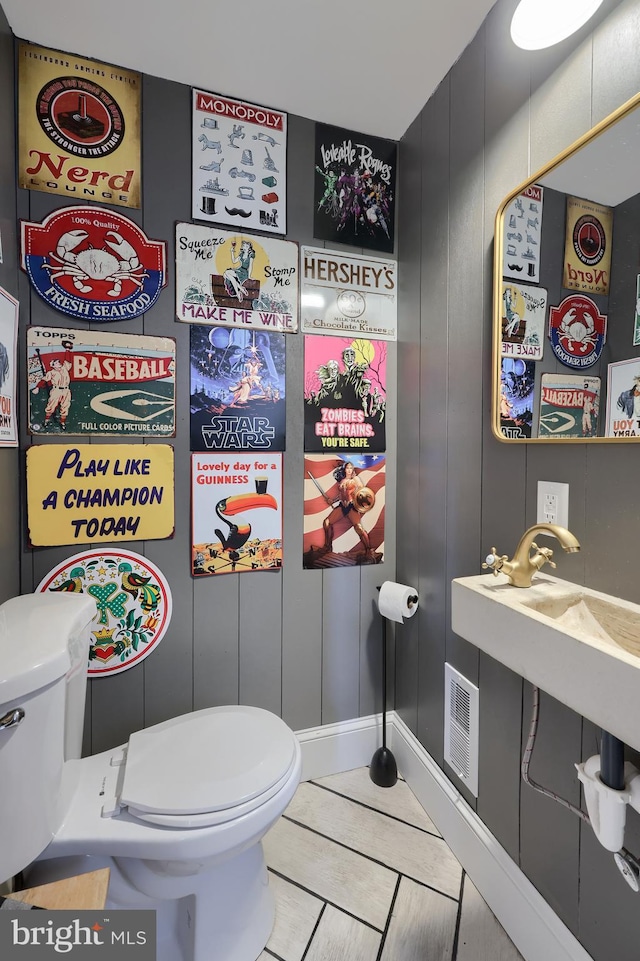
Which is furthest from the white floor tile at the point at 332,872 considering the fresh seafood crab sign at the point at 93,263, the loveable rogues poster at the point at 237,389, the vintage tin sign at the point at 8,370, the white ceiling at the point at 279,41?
the white ceiling at the point at 279,41

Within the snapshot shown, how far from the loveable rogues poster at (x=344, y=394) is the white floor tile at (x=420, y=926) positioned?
4.63 feet

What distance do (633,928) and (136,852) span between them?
3.41 ft

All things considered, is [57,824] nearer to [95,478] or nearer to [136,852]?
[136,852]

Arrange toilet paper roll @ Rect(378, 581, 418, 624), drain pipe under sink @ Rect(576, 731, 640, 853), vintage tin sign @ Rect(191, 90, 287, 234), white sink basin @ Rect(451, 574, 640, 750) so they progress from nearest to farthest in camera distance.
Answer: white sink basin @ Rect(451, 574, 640, 750)
drain pipe under sink @ Rect(576, 731, 640, 853)
vintage tin sign @ Rect(191, 90, 287, 234)
toilet paper roll @ Rect(378, 581, 418, 624)

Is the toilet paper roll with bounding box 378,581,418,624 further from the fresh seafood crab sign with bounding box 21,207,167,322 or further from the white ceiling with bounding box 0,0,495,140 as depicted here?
the white ceiling with bounding box 0,0,495,140

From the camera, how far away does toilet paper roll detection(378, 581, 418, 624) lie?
1.58 meters

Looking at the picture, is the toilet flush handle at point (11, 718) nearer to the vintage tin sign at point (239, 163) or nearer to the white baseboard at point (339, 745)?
the white baseboard at point (339, 745)

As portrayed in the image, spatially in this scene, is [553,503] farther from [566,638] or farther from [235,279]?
[235,279]

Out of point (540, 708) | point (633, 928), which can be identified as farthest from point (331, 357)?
point (633, 928)

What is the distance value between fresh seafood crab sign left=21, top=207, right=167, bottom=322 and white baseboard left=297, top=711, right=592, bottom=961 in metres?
1.71

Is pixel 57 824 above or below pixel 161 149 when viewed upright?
below

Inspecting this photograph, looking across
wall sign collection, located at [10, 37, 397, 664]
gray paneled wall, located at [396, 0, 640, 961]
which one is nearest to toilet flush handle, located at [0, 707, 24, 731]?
wall sign collection, located at [10, 37, 397, 664]

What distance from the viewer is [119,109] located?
1369 millimetres

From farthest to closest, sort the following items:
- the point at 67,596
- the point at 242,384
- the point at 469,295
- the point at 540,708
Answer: the point at 242,384 < the point at 469,295 < the point at 67,596 < the point at 540,708
